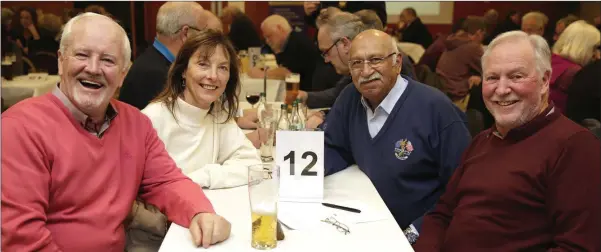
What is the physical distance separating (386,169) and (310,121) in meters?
0.88

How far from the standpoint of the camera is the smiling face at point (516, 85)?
1.75 meters

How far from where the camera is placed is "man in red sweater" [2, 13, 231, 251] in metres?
1.56

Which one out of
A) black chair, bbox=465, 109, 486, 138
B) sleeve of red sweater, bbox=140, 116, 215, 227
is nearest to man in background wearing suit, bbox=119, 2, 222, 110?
sleeve of red sweater, bbox=140, 116, 215, 227

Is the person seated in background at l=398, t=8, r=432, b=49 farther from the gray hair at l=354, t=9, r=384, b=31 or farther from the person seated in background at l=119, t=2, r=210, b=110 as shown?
the person seated in background at l=119, t=2, r=210, b=110

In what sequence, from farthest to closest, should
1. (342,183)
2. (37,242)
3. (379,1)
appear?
(379,1) → (342,183) → (37,242)

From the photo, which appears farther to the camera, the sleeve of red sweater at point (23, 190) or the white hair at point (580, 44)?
the white hair at point (580, 44)

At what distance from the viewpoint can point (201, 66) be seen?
91.8 inches

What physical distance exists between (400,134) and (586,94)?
2.23 metres

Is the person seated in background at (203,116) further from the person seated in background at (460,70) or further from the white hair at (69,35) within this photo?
the person seated in background at (460,70)

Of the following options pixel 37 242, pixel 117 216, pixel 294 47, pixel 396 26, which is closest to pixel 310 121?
pixel 117 216

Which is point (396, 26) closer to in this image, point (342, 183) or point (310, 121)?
point (310, 121)

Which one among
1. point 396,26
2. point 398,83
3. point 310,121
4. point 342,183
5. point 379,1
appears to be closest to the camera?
point 342,183

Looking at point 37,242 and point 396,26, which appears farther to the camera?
point 396,26

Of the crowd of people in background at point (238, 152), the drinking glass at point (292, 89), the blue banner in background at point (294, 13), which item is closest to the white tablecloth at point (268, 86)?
the drinking glass at point (292, 89)
